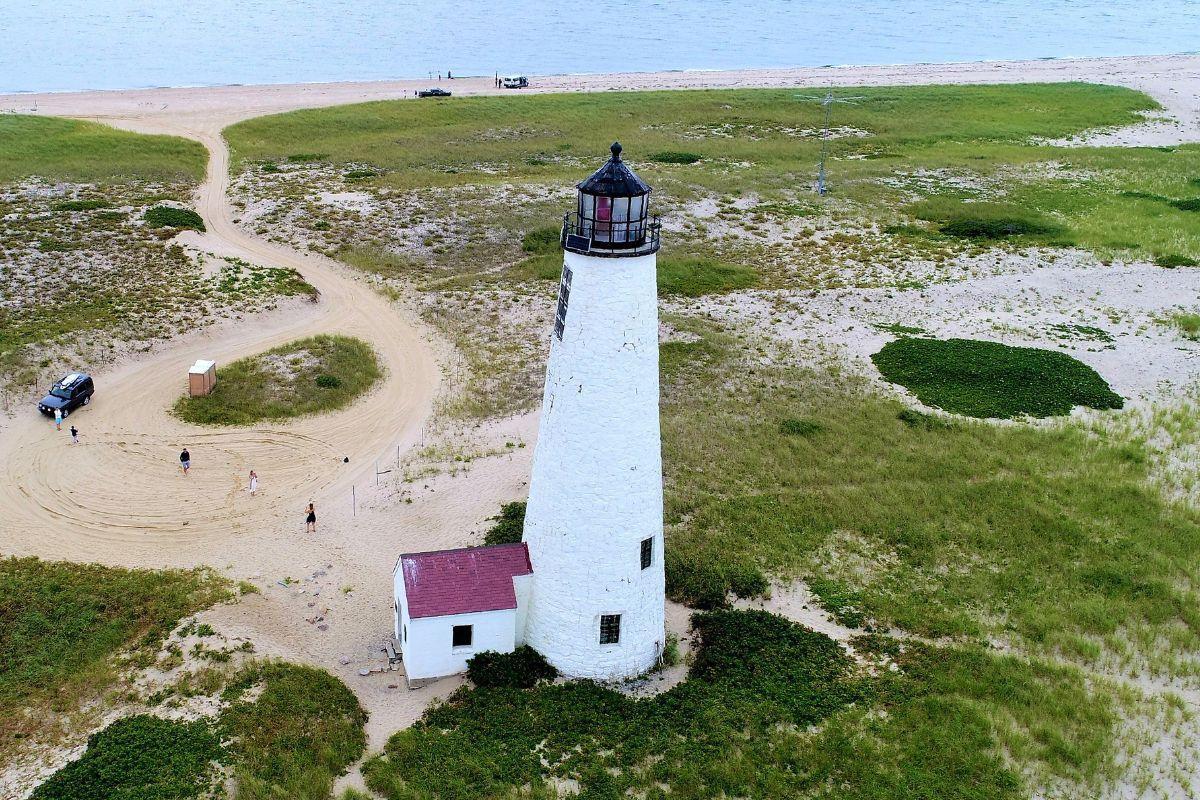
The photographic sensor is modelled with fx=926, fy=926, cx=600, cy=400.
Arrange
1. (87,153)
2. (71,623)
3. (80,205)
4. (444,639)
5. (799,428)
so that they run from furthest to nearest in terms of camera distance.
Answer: (87,153), (80,205), (799,428), (71,623), (444,639)

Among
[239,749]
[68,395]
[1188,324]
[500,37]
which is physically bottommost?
[239,749]

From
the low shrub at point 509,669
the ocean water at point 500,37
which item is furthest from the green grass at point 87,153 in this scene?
the low shrub at point 509,669

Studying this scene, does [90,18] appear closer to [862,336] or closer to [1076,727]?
[862,336]

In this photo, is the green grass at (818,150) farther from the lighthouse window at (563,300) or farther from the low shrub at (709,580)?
the lighthouse window at (563,300)

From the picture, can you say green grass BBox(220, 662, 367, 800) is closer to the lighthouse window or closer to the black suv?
the lighthouse window

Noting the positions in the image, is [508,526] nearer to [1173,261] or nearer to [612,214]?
[612,214]

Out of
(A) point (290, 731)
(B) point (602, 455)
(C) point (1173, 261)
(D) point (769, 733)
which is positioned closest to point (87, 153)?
(A) point (290, 731)

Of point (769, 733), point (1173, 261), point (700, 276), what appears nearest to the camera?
point (769, 733)
